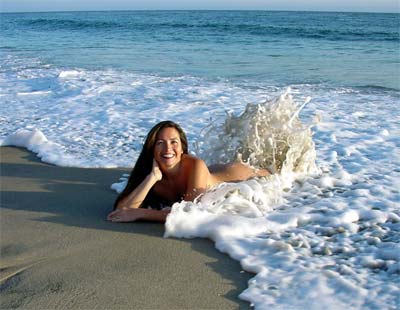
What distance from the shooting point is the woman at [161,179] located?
4.49m

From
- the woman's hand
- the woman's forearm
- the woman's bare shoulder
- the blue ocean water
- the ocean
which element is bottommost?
the blue ocean water

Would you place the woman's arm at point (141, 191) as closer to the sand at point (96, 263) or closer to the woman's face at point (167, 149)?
the woman's face at point (167, 149)

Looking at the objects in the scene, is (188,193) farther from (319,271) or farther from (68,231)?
(319,271)

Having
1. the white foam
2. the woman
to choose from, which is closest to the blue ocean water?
the white foam

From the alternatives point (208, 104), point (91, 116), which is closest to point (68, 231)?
point (91, 116)

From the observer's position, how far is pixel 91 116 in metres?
9.01

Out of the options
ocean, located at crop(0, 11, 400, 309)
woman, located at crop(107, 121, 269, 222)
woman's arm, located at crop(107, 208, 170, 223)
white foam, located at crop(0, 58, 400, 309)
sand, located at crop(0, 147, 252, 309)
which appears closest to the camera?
sand, located at crop(0, 147, 252, 309)

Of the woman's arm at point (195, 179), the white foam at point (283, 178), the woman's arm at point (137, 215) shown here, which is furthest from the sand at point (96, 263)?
the woman's arm at point (195, 179)

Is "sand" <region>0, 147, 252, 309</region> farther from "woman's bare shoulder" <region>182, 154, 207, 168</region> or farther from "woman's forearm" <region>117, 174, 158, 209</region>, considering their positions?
"woman's bare shoulder" <region>182, 154, 207, 168</region>

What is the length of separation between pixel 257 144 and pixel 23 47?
19.9 m

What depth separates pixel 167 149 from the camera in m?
4.53

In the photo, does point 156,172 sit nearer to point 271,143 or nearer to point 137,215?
point 137,215

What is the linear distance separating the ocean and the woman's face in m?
0.41

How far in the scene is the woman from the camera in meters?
4.49
